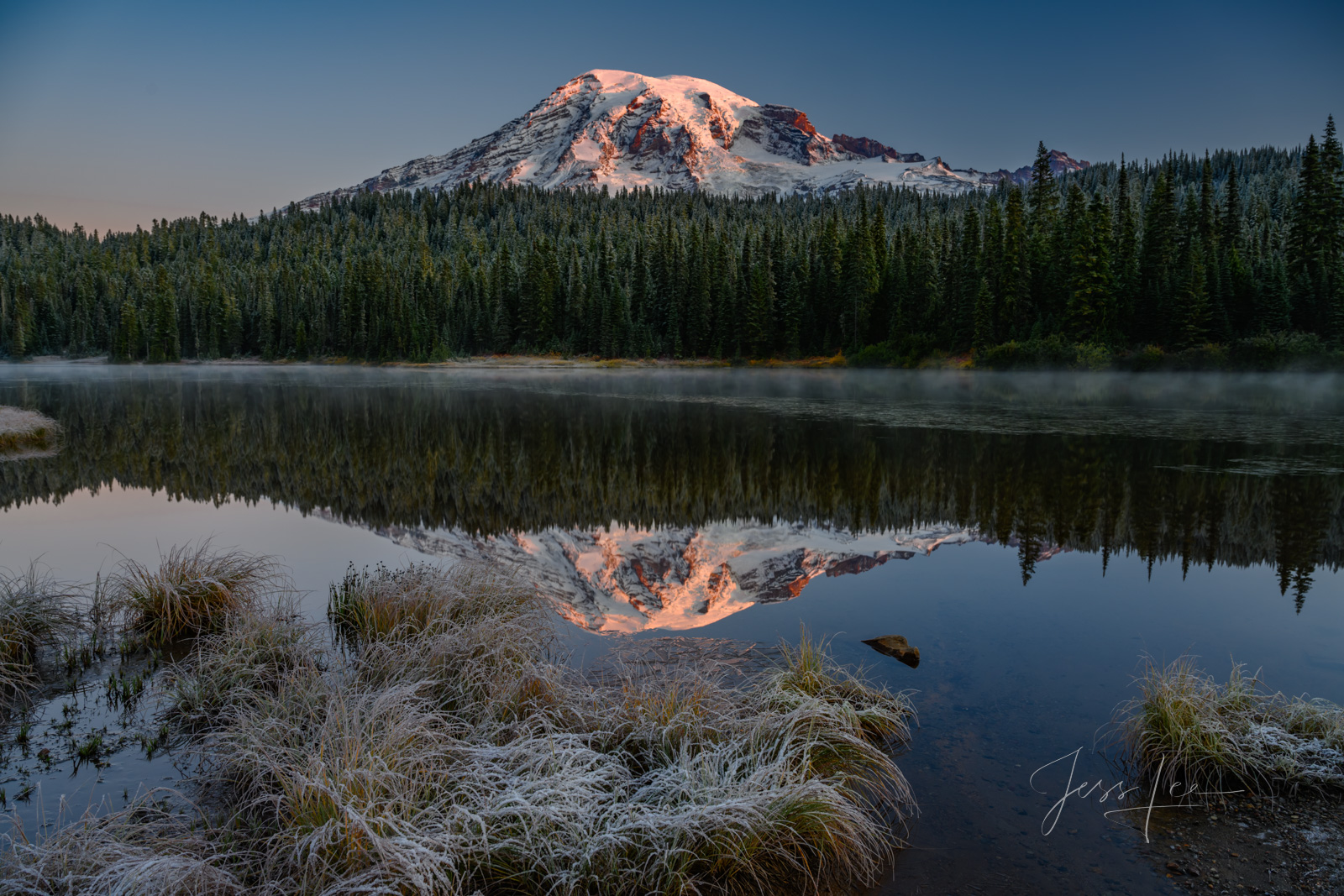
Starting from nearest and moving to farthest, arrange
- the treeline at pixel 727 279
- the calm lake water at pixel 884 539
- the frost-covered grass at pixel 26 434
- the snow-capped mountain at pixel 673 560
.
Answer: the calm lake water at pixel 884 539, the snow-capped mountain at pixel 673 560, the frost-covered grass at pixel 26 434, the treeline at pixel 727 279

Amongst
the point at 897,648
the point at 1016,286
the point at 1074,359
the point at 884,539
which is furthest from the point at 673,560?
the point at 1016,286

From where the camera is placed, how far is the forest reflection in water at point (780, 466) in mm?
14516

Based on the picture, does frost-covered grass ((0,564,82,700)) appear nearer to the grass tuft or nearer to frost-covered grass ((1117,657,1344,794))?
the grass tuft

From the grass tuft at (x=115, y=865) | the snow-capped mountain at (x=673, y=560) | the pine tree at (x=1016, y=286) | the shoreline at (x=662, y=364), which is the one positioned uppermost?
the pine tree at (x=1016, y=286)

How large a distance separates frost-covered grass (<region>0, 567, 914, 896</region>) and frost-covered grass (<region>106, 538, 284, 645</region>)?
191cm

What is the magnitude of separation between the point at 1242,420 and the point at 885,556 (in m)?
26.3

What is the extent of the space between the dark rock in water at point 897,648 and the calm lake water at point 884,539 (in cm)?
19

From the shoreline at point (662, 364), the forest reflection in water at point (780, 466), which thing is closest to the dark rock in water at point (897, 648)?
the forest reflection in water at point (780, 466)

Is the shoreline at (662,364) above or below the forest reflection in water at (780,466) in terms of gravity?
above

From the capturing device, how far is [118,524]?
14.6 m

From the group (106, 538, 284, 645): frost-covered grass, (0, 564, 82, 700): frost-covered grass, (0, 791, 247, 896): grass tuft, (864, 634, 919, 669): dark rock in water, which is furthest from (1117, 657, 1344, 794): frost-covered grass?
(0, 564, 82, 700): frost-covered grass

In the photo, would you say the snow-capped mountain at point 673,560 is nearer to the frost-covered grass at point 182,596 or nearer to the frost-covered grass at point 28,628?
the frost-covered grass at point 182,596

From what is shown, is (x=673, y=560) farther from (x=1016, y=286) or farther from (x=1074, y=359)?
(x=1016, y=286)

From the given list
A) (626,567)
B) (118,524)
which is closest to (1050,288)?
(626,567)
